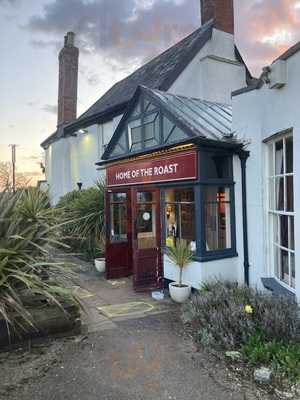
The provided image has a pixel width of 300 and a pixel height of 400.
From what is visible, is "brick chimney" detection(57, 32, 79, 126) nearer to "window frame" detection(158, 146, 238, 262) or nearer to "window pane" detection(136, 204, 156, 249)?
"window pane" detection(136, 204, 156, 249)

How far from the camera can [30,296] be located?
4.91 metres

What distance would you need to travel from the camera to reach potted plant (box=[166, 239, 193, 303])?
666cm

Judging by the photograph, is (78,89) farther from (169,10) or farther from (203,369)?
(203,369)

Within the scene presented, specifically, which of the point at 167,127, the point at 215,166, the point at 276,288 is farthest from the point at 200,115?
the point at 276,288

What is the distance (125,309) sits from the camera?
6.41 meters

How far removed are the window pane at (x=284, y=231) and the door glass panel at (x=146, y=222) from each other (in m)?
3.07

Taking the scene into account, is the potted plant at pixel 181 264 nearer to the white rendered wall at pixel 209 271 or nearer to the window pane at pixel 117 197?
the white rendered wall at pixel 209 271


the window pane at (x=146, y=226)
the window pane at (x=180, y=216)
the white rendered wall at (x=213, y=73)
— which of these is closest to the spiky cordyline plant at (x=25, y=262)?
the window pane at (x=146, y=226)

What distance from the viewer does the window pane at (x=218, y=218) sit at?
6.88m

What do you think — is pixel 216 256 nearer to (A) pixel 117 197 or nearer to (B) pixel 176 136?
(B) pixel 176 136

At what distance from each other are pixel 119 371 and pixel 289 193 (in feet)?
12.2

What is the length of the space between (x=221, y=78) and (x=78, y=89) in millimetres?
9730

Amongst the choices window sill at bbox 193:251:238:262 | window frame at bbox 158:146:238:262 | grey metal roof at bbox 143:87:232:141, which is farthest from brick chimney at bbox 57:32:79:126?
window sill at bbox 193:251:238:262

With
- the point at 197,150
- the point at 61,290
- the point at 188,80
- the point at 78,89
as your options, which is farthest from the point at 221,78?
the point at 61,290
